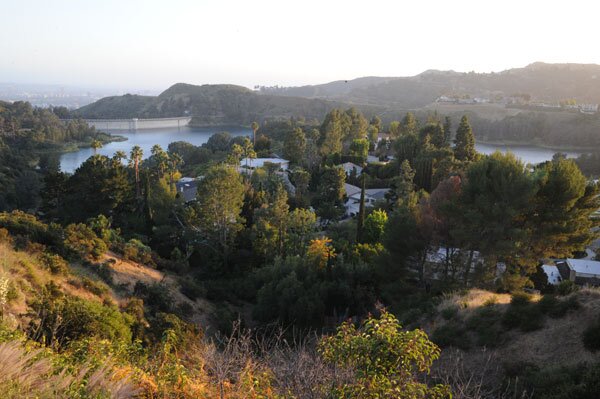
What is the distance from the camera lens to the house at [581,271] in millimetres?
17422

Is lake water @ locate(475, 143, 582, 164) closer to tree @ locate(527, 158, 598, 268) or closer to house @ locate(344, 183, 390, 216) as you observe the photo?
house @ locate(344, 183, 390, 216)

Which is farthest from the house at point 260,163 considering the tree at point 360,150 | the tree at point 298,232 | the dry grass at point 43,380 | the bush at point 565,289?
the dry grass at point 43,380

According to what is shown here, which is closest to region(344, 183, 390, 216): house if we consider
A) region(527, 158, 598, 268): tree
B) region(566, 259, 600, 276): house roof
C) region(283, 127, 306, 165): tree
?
region(283, 127, 306, 165): tree

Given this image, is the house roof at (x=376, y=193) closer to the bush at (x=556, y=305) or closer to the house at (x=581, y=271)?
the house at (x=581, y=271)

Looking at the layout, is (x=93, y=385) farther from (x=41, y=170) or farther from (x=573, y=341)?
(x=41, y=170)

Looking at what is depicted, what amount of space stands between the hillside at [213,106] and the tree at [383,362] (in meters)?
124

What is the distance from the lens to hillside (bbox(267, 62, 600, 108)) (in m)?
132

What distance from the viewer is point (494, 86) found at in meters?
156

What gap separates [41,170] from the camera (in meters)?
53.7

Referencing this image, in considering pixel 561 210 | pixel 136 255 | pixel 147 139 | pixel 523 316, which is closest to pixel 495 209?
pixel 561 210

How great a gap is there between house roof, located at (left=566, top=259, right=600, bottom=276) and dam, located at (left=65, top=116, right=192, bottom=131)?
357 ft

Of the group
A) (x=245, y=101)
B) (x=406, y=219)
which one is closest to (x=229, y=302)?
(x=406, y=219)

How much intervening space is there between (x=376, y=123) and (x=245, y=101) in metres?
86.7

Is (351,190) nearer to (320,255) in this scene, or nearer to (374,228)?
(374,228)
